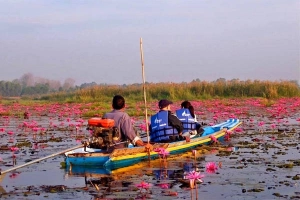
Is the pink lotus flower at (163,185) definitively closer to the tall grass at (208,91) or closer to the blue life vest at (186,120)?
the blue life vest at (186,120)

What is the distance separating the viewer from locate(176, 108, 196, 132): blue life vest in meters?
14.0

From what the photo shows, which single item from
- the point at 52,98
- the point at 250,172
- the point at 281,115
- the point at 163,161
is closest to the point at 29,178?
the point at 163,161

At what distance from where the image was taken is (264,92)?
40.8 metres

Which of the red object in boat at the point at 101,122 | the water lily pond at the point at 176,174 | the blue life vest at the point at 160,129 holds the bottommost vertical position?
the water lily pond at the point at 176,174

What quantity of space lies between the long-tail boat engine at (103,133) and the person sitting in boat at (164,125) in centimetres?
189

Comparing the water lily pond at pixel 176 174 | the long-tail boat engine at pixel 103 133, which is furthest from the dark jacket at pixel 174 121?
the long-tail boat engine at pixel 103 133

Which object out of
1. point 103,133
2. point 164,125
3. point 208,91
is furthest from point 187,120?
point 208,91

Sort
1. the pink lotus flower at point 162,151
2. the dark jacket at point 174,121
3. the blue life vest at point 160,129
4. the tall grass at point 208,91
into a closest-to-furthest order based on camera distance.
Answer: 1. the pink lotus flower at point 162,151
2. the dark jacket at point 174,121
3. the blue life vest at point 160,129
4. the tall grass at point 208,91

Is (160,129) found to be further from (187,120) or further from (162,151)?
(187,120)

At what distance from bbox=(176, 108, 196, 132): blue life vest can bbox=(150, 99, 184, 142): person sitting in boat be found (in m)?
1.34

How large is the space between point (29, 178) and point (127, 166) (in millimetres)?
1987

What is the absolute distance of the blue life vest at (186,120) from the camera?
13961mm

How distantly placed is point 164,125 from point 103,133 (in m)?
2.38

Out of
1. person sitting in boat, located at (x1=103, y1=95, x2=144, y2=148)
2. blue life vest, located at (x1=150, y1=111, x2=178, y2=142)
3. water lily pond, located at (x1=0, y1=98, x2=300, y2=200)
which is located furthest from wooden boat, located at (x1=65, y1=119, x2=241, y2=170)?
blue life vest, located at (x1=150, y1=111, x2=178, y2=142)
